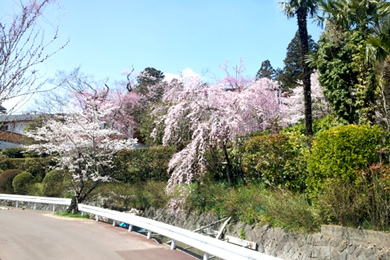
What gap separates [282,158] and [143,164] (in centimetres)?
927

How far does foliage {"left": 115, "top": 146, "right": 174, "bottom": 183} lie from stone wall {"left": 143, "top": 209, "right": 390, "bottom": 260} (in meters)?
7.19

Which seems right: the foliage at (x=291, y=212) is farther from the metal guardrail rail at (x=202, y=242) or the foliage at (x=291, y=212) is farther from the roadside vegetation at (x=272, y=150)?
the metal guardrail rail at (x=202, y=242)

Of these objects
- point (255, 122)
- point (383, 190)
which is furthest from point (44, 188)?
point (383, 190)

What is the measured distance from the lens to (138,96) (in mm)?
29094

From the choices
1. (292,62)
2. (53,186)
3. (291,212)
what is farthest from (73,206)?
(292,62)

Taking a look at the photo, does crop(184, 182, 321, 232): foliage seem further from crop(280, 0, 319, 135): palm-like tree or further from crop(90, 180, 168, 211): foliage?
crop(280, 0, 319, 135): palm-like tree

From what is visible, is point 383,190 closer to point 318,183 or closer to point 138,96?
point 318,183

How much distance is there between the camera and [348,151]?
26.3 feet

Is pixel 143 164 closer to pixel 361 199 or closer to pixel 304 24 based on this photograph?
pixel 304 24

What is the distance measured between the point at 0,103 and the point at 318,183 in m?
7.40

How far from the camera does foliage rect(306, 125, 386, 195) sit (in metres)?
7.97

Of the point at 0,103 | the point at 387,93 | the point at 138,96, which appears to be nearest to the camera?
the point at 0,103

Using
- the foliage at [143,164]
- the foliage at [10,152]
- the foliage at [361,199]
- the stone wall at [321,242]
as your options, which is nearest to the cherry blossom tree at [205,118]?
the stone wall at [321,242]

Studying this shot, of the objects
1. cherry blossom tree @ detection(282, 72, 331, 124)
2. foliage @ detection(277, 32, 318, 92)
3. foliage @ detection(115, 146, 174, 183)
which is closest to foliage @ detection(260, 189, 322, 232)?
foliage @ detection(115, 146, 174, 183)
